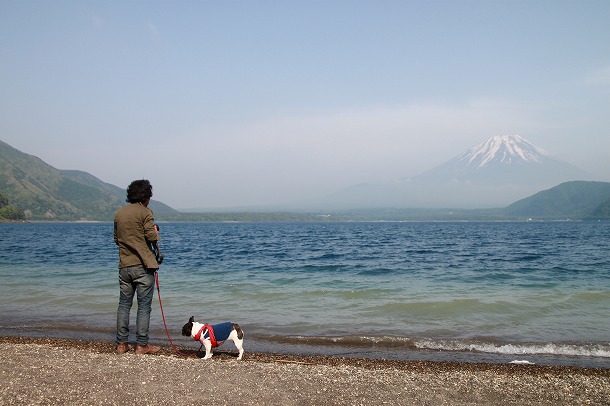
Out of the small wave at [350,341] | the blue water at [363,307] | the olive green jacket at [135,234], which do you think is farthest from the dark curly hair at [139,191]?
the small wave at [350,341]

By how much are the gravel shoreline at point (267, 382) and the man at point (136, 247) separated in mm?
946

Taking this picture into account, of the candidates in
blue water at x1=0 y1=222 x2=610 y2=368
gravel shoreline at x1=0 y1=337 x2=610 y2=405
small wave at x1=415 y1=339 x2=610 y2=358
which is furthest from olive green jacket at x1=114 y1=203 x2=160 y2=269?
small wave at x1=415 y1=339 x2=610 y2=358

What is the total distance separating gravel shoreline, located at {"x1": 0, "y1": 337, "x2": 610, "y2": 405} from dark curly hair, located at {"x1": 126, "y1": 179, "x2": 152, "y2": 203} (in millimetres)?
2452

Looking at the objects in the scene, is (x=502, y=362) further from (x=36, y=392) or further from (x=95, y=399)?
(x=36, y=392)

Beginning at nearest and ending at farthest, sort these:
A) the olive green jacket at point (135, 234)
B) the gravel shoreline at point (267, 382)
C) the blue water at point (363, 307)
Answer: the gravel shoreline at point (267, 382)
the olive green jacket at point (135, 234)
the blue water at point (363, 307)

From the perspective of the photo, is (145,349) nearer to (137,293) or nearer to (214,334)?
(137,293)

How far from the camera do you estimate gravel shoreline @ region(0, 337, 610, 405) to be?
5906 mm

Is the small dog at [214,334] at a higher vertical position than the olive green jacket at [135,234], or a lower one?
lower

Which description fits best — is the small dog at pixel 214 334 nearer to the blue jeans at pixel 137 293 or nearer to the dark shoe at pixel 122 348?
the blue jeans at pixel 137 293

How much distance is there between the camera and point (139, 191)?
798 cm

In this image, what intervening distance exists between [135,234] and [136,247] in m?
0.21

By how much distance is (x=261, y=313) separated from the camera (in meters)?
13.0

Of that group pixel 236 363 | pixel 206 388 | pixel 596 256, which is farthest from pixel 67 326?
pixel 596 256

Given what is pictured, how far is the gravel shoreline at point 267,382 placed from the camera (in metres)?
5.91
